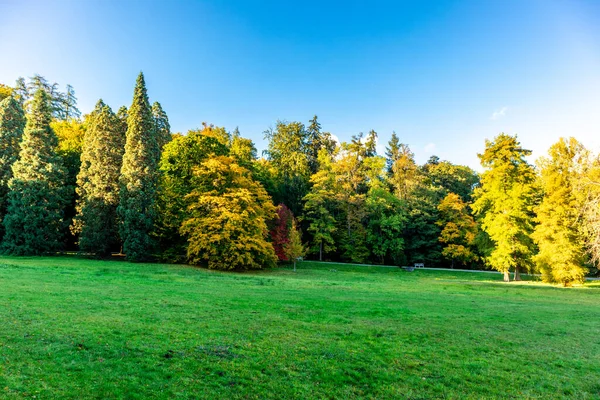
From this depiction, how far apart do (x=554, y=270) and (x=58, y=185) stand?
41725mm

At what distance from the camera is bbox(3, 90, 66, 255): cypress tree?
2784 centimetres

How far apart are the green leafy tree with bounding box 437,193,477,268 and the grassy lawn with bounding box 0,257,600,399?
32663 millimetres

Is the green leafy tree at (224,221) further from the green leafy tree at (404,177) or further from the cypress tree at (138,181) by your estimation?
the green leafy tree at (404,177)

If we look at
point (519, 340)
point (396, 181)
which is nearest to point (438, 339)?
point (519, 340)

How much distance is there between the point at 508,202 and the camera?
107ft

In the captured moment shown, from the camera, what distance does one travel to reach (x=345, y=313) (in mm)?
11734

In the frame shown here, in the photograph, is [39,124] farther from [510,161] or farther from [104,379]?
[510,161]

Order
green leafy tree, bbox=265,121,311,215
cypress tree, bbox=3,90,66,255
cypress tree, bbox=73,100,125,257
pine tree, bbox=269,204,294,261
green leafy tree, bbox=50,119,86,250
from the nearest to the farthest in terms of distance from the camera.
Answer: cypress tree, bbox=3,90,66,255
cypress tree, bbox=73,100,125,257
green leafy tree, bbox=50,119,86,250
pine tree, bbox=269,204,294,261
green leafy tree, bbox=265,121,311,215

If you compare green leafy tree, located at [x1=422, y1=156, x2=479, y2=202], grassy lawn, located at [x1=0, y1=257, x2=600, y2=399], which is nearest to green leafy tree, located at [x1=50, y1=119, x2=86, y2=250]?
grassy lawn, located at [x1=0, y1=257, x2=600, y2=399]

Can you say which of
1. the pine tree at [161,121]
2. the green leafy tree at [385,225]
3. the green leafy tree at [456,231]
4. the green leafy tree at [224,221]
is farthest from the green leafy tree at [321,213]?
the pine tree at [161,121]

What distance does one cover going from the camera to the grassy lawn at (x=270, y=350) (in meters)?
5.45

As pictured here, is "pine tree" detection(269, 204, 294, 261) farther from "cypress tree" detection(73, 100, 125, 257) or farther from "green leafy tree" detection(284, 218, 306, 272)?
"cypress tree" detection(73, 100, 125, 257)

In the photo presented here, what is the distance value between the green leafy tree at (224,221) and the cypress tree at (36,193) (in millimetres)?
10960

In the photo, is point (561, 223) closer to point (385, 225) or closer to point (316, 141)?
point (385, 225)
